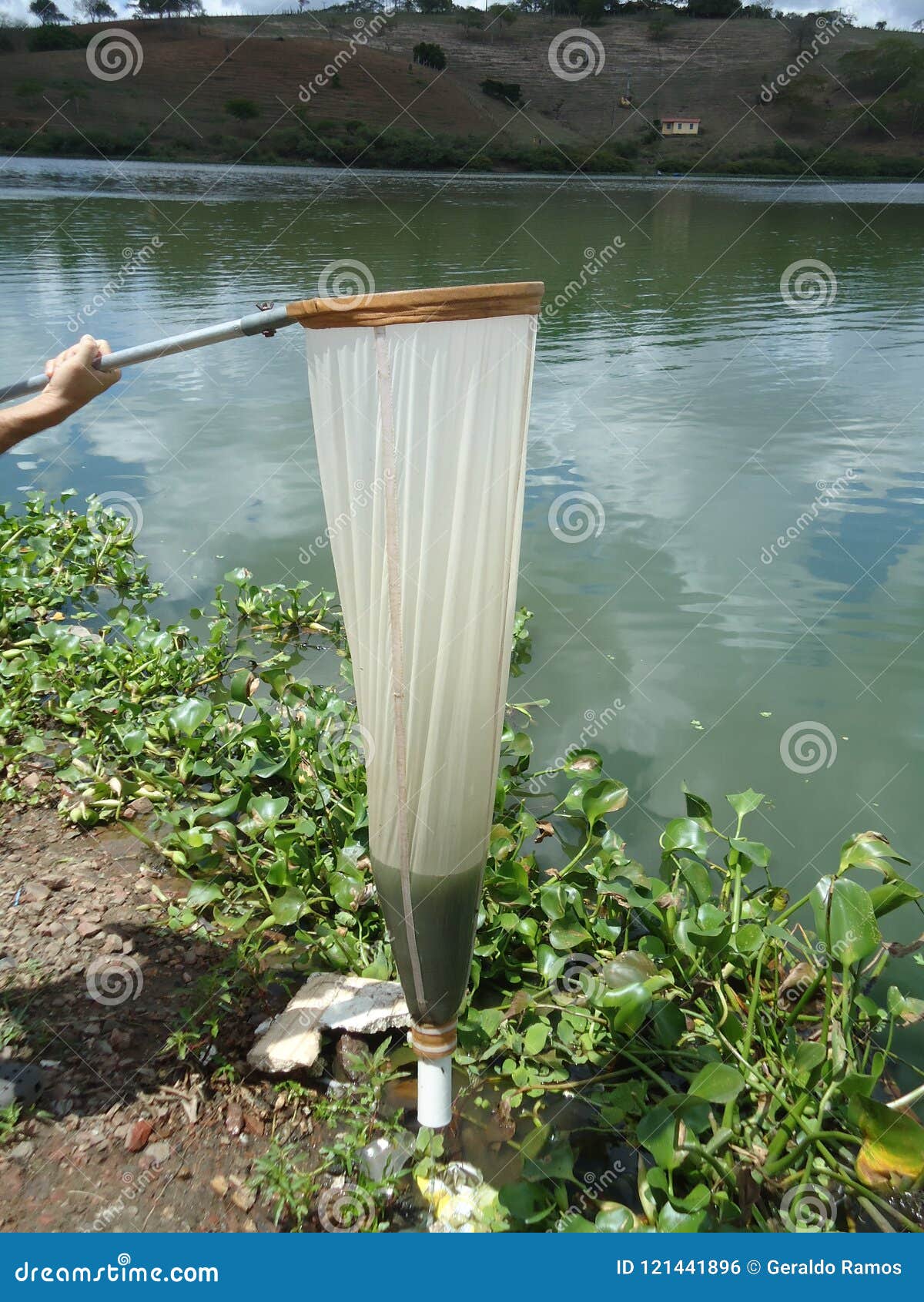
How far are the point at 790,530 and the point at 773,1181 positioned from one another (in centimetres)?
350

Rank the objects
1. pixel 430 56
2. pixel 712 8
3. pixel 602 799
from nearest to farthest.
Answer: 1. pixel 602 799
2. pixel 430 56
3. pixel 712 8

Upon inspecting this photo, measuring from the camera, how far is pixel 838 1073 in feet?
5.77

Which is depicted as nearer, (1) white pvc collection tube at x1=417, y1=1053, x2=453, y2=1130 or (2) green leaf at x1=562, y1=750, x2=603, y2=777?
(1) white pvc collection tube at x1=417, y1=1053, x2=453, y2=1130

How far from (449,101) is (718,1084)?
2217 inches

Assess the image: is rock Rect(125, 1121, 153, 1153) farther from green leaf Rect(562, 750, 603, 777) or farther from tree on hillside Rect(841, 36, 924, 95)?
tree on hillside Rect(841, 36, 924, 95)

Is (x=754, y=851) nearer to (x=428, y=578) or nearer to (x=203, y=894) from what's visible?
(x=428, y=578)

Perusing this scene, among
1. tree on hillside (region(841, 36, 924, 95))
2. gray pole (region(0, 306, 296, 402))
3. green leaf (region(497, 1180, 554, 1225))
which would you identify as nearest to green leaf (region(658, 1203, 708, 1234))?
green leaf (region(497, 1180, 554, 1225))

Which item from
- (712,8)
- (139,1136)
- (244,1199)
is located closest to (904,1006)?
(244,1199)

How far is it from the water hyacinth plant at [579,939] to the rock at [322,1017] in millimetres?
68

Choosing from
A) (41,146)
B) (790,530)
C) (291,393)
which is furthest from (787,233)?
(41,146)

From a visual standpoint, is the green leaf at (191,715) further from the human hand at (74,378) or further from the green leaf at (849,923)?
the green leaf at (849,923)

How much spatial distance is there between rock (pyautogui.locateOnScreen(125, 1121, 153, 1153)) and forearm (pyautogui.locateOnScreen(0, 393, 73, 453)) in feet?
4.09

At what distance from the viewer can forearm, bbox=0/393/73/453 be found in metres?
1.73

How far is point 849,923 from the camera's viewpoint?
1693 mm
